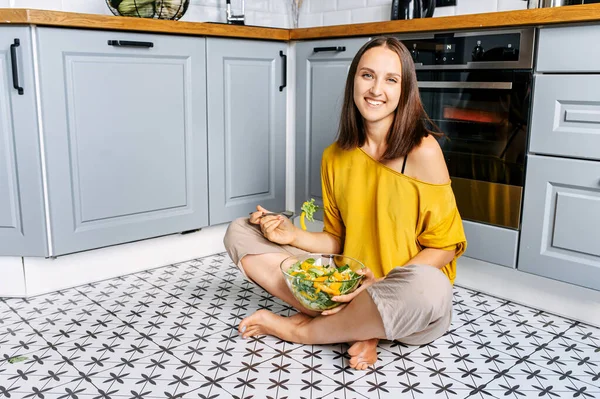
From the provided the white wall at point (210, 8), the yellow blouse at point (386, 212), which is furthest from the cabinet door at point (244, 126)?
the yellow blouse at point (386, 212)

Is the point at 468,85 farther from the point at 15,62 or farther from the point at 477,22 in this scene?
the point at 15,62

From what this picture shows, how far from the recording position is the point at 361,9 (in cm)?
302

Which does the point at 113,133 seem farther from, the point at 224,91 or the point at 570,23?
the point at 570,23

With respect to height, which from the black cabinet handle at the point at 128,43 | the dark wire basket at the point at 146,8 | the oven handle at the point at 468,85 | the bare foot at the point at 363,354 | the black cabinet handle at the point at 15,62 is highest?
the dark wire basket at the point at 146,8

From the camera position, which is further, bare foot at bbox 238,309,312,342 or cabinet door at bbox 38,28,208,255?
cabinet door at bbox 38,28,208,255

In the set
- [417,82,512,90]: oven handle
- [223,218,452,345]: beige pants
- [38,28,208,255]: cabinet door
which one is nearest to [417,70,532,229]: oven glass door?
[417,82,512,90]: oven handle

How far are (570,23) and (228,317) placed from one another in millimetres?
1391

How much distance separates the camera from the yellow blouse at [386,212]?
1.65 metres

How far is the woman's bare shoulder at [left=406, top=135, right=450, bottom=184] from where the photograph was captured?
1.65 metres

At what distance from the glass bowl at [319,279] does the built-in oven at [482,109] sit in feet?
2.17

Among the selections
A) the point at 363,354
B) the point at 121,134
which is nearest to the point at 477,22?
the point at 363,354

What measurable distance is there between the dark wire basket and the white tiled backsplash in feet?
0.80

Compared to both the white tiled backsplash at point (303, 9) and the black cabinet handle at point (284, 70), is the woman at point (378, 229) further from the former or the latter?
the white tiled backsplash at point (303, 9)

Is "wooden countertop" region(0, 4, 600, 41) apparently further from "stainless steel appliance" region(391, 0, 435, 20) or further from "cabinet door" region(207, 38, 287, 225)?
"stainless steel appliance" region(391, 0, 435, 20)
